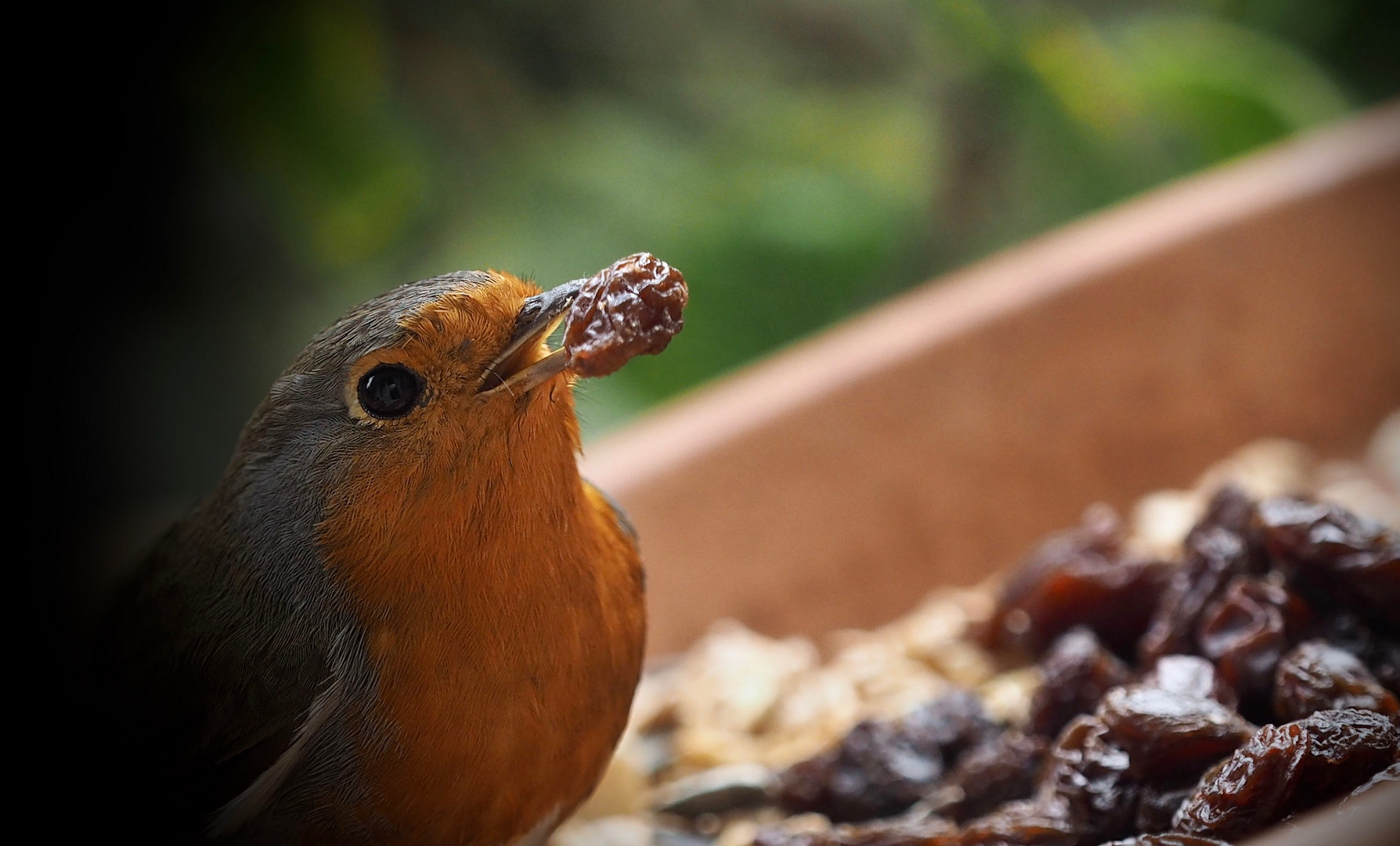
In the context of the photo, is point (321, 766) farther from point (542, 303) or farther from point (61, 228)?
point (61, 228)

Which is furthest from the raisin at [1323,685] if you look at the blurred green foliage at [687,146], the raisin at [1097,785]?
the blurred green foliage at [687,146]

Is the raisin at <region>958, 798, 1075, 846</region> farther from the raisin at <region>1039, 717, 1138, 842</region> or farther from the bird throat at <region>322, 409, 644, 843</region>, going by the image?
the bird throat at <region>322, 409, 644, 843</region>

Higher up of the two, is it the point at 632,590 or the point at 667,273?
the point at 667,273

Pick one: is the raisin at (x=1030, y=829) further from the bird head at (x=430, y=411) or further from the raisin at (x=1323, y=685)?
the bird head at (x=430, y=411)

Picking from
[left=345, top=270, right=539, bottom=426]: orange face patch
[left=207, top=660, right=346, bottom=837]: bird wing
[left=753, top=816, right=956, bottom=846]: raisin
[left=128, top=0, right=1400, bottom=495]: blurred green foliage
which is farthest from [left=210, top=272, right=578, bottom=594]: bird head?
[left=128, top=0, right=1400, bottom=495]: blurred green foliage

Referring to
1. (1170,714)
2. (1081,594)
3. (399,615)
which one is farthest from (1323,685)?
(399,615)

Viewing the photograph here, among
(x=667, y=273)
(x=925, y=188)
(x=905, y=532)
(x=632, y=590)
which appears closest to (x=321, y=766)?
(x=632, y=590)
